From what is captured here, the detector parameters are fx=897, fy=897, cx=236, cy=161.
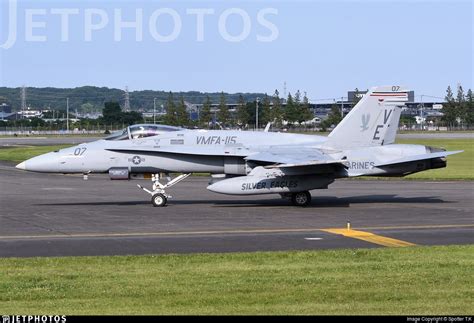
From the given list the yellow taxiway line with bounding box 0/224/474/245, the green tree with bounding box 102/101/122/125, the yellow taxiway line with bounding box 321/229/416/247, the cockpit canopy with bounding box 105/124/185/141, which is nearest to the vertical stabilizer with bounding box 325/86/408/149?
the cockpit canopy with bounding box 105/124/185/141

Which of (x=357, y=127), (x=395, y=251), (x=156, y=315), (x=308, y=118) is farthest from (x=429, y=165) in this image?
(x=308, y=118)

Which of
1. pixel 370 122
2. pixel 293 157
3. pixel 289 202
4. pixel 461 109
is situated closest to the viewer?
pixel 293 157

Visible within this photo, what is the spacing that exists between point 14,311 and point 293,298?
3.69 meters

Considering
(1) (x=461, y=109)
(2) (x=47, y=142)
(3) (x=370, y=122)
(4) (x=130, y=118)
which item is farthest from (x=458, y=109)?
(3) (x=370, y=122)

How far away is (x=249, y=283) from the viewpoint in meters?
13.5

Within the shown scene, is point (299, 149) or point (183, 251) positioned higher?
point (299, 149)

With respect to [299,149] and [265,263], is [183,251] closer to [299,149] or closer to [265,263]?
[265,263]

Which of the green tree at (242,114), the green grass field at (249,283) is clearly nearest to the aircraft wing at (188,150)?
the green grass field at (249,283)

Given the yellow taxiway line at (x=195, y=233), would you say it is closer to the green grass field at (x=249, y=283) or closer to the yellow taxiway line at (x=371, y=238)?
the yellow taxiway line at (x=371, y=238)

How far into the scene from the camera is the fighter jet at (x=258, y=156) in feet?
90.1

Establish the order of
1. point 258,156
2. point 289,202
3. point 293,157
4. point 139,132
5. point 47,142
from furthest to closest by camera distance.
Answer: point 47,142 < point 289,202 < point 139,132 < point 258,156 < point 293,157

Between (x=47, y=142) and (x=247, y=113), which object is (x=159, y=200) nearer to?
(x=47, y=142)

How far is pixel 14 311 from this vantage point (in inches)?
448

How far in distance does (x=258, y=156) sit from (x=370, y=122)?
412 cm
